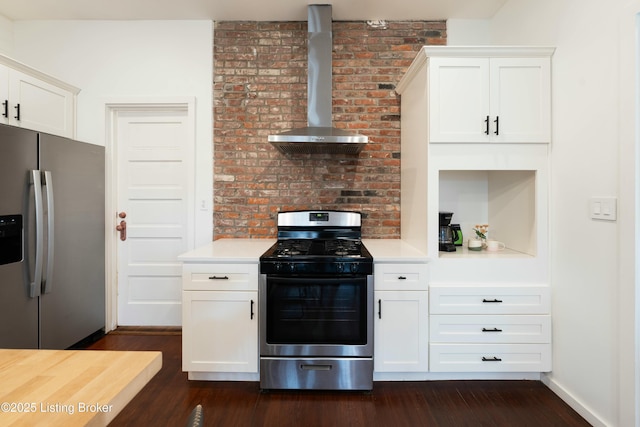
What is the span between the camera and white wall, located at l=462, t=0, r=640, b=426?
1.65 m

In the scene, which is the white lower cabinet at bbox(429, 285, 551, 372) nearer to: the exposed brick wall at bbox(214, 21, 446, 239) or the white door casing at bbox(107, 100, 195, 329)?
the exposed brick wall at bbox(214, 21, 446, 239)

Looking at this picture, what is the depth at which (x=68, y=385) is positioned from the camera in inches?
28.7

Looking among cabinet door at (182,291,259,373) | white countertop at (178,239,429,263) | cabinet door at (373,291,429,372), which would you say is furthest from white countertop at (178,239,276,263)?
cabinet door at (373,291,429,372)

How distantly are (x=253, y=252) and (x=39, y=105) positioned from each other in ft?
6.70

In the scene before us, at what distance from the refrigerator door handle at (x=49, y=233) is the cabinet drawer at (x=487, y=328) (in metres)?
2.65

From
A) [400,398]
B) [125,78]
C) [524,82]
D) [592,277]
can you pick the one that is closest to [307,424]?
[400,398]

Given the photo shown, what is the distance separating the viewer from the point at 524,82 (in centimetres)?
218

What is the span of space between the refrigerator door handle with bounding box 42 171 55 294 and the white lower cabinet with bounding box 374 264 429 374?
2.27 meters

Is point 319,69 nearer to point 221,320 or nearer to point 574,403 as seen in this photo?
point 221,320

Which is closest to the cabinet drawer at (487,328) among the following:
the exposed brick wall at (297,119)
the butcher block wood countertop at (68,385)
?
the exposed brick wall at (297,119)

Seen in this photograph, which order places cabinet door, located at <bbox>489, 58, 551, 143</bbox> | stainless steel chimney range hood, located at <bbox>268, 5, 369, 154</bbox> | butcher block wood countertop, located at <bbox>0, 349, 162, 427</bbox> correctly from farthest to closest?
stainless steel chimney range hood, located at <bbox>268, 5, 369, 154</bbox>, cabinet door, located at <bbox>489, 58, 551, 143</bbox>, butcher block wood countertop, located at <bbox>0, 349, 162, 427</bbox>

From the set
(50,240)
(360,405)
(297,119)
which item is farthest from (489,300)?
(50,240)

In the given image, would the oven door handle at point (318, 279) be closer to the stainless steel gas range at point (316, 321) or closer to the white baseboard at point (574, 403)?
the stainless steel gas range at point (316, 321)

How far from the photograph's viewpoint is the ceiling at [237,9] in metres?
2.67
